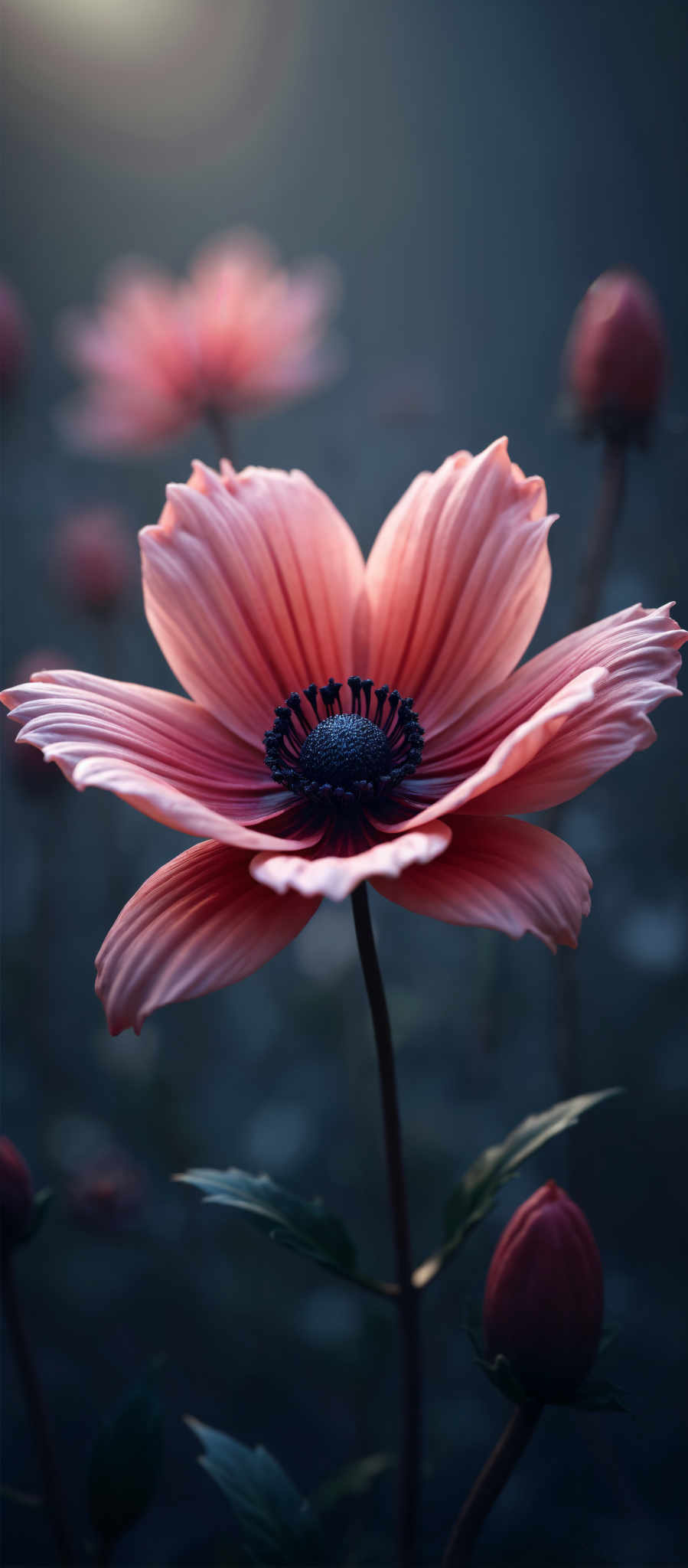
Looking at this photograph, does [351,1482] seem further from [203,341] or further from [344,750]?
[203,341]

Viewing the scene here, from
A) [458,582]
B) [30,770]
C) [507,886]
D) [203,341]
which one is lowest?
[507,886]

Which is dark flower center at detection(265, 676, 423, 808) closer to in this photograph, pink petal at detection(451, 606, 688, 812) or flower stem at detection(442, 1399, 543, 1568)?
pink petal at detection(451, 606, 688, 812)

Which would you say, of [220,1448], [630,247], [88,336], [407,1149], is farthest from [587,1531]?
[88,336]

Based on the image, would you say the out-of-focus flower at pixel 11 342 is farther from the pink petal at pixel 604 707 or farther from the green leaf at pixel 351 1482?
the green leaf at pixel 351 1482

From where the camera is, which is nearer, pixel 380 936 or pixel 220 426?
pixel 220 426

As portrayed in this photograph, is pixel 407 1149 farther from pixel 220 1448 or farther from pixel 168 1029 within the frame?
pixel 220 1448

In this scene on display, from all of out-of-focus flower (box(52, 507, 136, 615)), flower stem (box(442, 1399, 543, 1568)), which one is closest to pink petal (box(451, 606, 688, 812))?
flower stem (box(442, 1399, 543, 1568))

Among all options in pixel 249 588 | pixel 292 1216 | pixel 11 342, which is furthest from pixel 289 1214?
pixel 11 342

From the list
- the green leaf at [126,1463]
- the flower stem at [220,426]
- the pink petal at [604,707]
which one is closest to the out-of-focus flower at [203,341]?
the flower stem at [220,426]
